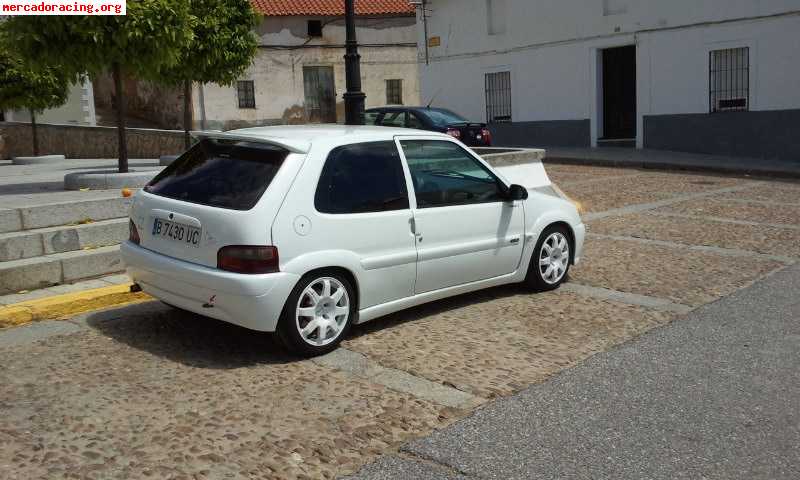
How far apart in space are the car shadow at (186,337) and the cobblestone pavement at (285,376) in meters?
0.01

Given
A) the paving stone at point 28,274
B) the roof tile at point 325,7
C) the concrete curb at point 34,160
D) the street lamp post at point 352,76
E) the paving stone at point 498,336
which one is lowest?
the paving stone at point 498,336

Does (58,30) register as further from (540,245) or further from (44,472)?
(44,472)

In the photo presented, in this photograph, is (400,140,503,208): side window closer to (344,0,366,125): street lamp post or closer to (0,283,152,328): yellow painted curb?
(0,283,152,328): yellow painted curb

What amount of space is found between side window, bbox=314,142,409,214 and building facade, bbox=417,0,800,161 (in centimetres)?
1646

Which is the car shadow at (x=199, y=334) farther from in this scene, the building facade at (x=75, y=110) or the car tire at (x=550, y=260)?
the building facade at (x=75, y=110)

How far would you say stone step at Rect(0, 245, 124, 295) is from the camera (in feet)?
21.9

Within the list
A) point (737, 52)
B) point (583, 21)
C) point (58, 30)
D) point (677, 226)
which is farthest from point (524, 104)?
point (58, 30)

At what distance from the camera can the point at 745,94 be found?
20.5 m

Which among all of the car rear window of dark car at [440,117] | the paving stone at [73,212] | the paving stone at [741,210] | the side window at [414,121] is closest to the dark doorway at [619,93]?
the car rear window of dark car at [440,117]

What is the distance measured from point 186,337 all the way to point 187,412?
149cm

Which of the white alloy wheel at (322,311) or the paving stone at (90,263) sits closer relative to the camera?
the white alloy wheel at (322,311)

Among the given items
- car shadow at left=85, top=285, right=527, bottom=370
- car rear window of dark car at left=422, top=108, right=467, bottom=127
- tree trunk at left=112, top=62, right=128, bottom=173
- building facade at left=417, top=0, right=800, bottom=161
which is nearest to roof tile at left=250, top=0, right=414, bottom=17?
building facade at left=417, top=0, right=800, bottom=161

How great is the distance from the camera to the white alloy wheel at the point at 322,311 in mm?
5375

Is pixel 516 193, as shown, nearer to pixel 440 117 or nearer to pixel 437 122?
pixel 437 122
